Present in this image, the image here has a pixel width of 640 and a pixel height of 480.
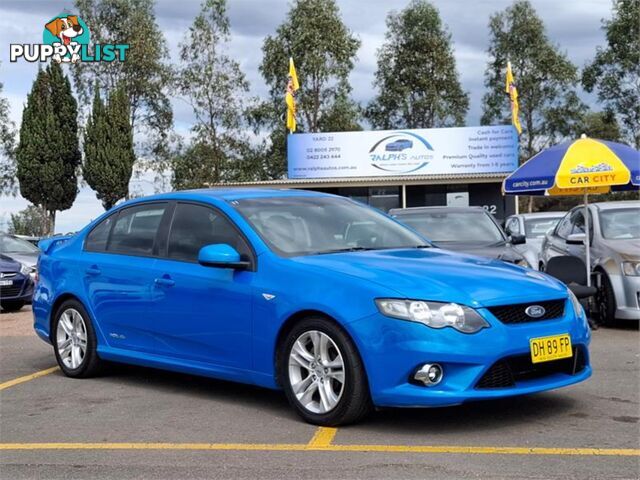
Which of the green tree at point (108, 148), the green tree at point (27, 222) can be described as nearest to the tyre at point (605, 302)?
the green tree at point (108, 148)

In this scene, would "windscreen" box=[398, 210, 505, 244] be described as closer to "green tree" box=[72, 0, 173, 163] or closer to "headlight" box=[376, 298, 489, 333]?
"headlight" box=[376, 298, 489, 333]

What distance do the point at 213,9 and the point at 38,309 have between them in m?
43.2

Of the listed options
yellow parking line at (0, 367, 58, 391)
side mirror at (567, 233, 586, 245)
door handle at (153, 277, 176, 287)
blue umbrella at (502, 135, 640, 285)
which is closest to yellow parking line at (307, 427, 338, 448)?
door handle at (153, 277, 176, 287)

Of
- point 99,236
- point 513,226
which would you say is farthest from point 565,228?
point 99,236

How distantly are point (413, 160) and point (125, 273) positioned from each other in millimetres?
30165

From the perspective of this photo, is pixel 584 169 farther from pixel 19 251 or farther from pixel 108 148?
pixel 108 148

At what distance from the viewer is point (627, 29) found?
1748 inches

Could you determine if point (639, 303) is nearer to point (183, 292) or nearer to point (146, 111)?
point (183, 292)

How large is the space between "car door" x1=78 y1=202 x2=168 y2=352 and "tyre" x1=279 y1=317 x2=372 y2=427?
60.8 inches

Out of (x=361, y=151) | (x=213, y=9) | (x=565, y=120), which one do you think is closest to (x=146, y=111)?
(x=213, y=9)

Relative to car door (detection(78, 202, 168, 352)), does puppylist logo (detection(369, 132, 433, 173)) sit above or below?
above

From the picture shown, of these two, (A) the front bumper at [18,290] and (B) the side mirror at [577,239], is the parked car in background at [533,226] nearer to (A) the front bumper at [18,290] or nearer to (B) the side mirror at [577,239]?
(B) the side mirror at [577,239]

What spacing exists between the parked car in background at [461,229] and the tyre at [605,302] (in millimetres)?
945

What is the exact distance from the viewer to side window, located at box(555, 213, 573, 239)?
40.5 ft
